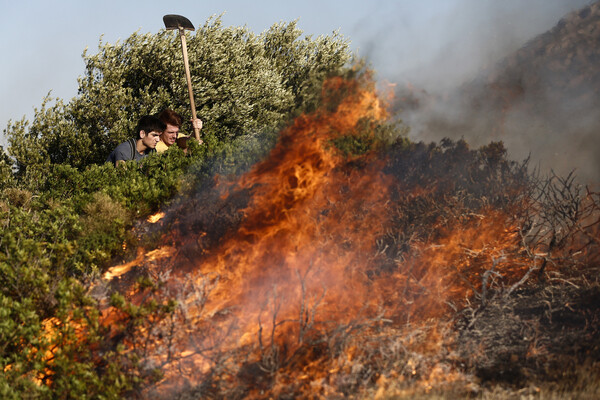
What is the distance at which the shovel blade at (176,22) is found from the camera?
393 inches

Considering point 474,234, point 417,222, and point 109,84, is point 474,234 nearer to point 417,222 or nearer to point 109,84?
point 417,222

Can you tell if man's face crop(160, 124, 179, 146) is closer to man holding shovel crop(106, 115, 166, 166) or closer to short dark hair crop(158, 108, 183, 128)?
short dark hair crop(158, 108, 183, 128)

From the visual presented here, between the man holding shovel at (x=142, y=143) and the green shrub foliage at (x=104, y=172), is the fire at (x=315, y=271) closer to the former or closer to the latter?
the green shrub foliage at (x=104, y=172)

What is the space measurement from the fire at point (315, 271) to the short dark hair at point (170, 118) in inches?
106

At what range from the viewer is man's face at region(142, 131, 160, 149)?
8.45 meters

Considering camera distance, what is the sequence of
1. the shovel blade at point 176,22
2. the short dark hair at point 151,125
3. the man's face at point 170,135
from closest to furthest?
the short dark hair at point 151,125 < the man's face at point 170,135 < the shovel blade at point 176,22

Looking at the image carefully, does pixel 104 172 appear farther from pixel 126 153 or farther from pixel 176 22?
pixel 176 22

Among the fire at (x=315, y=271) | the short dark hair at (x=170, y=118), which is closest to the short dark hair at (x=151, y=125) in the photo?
the short dark hair at (x=170, y=118)

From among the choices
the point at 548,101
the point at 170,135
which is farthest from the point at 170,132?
the point at 548,101

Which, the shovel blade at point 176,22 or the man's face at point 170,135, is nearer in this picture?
the man's face at point 170,135

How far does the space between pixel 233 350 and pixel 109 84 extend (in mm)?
11576

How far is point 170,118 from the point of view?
8672mm

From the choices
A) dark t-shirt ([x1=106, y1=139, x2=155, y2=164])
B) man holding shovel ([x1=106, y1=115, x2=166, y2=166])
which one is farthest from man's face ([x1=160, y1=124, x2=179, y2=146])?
dark t-shirt ([x1=106, y1=139, x2=155, y2=164])

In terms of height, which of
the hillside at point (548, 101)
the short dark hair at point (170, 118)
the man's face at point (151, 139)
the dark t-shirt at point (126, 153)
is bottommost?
the dark t-shirt at point (126, 153)
